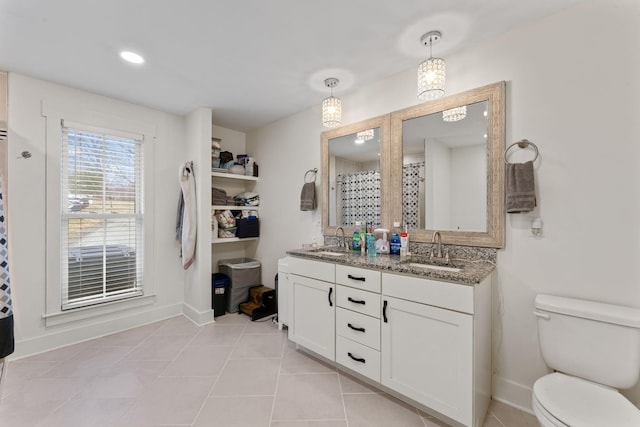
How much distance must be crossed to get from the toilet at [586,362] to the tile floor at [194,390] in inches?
20.1

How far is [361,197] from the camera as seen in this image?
259 cm

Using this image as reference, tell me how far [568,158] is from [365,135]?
1.48m

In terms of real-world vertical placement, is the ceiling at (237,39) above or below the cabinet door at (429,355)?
above

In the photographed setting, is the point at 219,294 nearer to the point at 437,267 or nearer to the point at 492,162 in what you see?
the point at 437,267

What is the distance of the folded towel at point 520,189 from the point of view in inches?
63.6

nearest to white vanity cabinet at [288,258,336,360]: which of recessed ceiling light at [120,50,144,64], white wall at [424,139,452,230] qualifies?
white wall at [424,139,452,230]

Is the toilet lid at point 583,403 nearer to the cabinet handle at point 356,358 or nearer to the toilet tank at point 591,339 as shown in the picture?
the toilet tank at point 591,339

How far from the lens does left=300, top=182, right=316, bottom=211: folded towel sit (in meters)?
2.90

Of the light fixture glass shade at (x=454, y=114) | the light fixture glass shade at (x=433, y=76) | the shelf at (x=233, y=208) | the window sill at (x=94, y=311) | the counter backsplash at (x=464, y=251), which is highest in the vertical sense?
the light fixture glass shade at (x=433, y=76)

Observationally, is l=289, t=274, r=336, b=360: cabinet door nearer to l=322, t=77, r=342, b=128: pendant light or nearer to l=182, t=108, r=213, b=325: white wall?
l=182, t=108, r=213, b=325: white wall

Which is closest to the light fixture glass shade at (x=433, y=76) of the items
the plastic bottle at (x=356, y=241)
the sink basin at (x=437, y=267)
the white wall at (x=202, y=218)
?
the sink basin at (x=437, y=267)

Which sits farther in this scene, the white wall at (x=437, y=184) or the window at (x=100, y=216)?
the window at (x=100, y=216)

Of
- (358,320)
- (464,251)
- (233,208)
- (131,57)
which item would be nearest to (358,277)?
(358,320)

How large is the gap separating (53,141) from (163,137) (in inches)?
37.6
